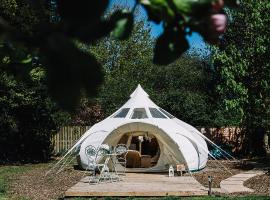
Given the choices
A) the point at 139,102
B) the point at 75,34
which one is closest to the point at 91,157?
the point at 139,102

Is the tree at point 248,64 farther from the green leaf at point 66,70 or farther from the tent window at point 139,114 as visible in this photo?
the green leaf at point 66,70

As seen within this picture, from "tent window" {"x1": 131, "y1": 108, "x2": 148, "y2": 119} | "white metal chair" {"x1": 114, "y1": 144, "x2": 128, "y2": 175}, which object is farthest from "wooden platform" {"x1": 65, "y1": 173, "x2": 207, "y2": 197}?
"tent window" {"x1": 131, "y1": 108, "x2": 148, "y2": 119}

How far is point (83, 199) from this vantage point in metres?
13.0

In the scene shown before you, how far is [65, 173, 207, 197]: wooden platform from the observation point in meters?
13.3

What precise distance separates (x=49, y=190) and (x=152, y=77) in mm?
24104

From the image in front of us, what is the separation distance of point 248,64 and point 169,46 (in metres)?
22.6

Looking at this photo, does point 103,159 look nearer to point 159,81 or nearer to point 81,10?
Result: point 81,10

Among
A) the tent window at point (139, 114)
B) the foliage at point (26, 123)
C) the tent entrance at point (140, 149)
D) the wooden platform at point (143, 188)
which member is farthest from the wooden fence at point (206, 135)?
the wooden platform at point (143, 188)

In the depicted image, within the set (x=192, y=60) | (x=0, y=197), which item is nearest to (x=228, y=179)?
(x=0, y=197)

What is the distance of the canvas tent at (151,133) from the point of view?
18797mm

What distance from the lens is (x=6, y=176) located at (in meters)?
18.3

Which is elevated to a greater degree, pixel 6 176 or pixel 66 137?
pixel 66 137

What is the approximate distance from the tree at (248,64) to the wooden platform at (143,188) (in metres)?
6.98

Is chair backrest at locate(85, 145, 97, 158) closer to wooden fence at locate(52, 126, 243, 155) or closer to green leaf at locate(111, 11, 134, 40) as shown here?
wooden fence at locate(52, 126, 243, 155)
